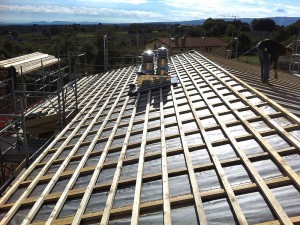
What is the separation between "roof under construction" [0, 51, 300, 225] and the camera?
3861mm

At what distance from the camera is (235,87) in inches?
335

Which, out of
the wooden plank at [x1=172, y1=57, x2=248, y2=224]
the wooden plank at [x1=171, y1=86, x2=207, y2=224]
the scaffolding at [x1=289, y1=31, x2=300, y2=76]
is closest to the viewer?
the wooden plank at [x1=172, y1=57, x2=248, y2=224]

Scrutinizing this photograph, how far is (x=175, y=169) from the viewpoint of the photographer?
16.4 ft

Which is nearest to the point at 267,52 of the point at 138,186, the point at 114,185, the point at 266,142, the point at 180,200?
the point at 266,142

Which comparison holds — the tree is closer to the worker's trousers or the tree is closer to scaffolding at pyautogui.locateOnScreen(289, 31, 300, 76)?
scaffolding at pyautogui.locateOnScreen(289, 31, 300, 76)

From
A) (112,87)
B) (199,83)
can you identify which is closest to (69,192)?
(199,83)

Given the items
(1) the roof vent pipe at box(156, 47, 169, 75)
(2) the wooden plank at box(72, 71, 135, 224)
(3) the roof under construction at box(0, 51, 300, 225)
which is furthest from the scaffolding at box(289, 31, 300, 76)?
(2) the wooden plank at box(72, 71, 135, 224)

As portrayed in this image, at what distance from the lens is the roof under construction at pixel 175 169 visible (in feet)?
12.7

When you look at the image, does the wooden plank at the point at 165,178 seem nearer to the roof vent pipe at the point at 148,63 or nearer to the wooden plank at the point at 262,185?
the wooden plank at the point at 262,185

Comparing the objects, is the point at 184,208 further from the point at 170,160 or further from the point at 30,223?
the point at 30,223

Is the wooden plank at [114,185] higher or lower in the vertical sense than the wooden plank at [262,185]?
lower

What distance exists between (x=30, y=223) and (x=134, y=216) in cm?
168

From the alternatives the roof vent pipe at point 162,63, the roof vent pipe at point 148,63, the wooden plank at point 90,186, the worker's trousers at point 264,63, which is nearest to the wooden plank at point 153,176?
the wooden plank at point 90,186

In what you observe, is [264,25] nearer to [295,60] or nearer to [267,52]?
[295,60]
